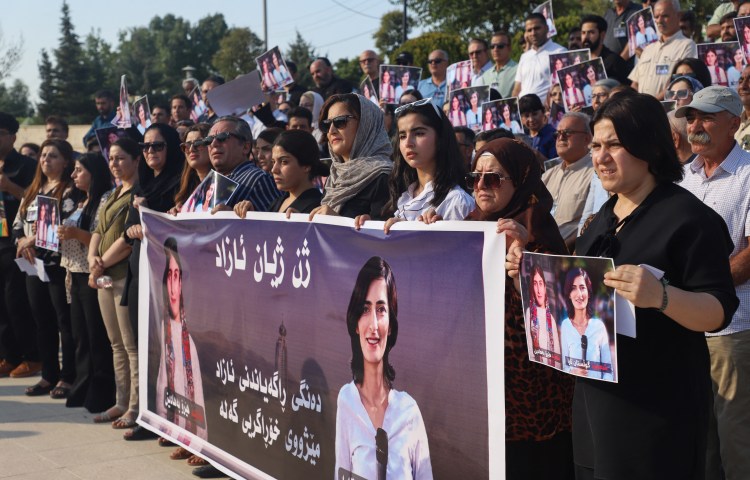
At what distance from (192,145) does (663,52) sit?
491 centimetres

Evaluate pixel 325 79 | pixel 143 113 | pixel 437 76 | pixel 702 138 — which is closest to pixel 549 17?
pixel 437 76

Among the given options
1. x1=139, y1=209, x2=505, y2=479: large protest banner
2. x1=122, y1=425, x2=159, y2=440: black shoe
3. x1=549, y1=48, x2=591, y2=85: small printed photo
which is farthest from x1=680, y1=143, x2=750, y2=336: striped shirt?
x1=549, y1=48, x2=591, y2=85: small printed photo

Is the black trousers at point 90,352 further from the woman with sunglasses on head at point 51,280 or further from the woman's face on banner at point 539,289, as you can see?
the woman's face on banner at point 539,289

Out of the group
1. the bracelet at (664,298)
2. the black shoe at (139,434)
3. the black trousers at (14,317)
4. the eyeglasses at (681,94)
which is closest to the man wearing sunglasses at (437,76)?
the black trousers at (14,317)

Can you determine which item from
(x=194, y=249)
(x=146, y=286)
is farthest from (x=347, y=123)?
(x=146, y=286)

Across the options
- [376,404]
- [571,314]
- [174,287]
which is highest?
[571,314]

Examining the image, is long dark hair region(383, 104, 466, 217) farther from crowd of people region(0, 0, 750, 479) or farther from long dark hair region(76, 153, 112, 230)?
long dark hair region(76, 153, 112, 230)

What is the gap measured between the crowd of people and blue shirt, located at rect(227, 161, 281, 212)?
13 mm

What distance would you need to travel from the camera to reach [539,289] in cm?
312

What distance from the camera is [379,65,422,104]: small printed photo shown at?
11047 millimetres

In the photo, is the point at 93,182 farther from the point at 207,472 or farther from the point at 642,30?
the point at 642,30

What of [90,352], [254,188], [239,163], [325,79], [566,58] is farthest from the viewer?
[325,79]

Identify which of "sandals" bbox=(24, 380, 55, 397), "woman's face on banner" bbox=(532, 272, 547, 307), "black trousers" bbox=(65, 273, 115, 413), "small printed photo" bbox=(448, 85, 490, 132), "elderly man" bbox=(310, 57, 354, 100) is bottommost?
"sandals" bbox=(24, 380, 55, 397)

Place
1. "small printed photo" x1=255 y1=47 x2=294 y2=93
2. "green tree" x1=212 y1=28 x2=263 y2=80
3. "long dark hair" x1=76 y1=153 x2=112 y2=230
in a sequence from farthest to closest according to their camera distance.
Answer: "green tree" x1=212 y1=28 x2=263 y2=80, "small printed photo" x1=255 y1=47 x2=294 y2=93, "long dark hair" x1=76 y1=153 x2=112 y2=230
